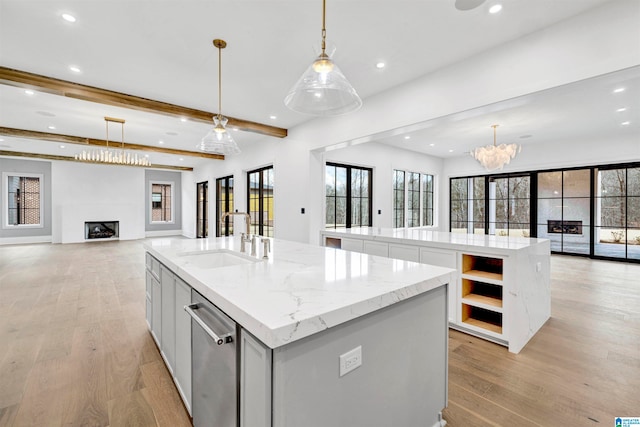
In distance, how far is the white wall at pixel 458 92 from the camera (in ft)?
7.23

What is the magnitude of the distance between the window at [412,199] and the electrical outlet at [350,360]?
640 cm

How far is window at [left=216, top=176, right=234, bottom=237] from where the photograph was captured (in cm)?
869

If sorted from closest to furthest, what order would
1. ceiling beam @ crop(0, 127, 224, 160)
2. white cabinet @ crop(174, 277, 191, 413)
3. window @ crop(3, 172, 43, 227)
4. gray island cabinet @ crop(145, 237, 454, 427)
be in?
gray island cabinet @ crop(145, 237, 454, 427) → white cabinet @ crop(174, 277, 191, 413) → ceiling beam @ crop(0, 127, 224, 160) → window @ crop(3, 172, 43, 227)

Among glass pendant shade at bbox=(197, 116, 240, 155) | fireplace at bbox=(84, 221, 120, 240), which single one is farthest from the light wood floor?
fireplace at bbox=(84, 221, 120, 240)

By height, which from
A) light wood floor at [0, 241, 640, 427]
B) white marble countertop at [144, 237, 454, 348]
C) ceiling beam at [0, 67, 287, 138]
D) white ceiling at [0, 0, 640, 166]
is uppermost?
white ceiling at [0, 0, 640, 166]

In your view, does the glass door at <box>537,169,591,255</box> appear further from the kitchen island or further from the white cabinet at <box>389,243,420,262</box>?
the white cabinet at <box>389,243,420,262</box>

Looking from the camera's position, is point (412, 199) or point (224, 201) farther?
point (224, 201)

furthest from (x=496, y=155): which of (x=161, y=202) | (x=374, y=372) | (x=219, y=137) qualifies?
(x=161, y=202)

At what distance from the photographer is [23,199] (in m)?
9.09

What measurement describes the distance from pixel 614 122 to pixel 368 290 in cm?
692

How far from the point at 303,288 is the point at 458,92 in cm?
293

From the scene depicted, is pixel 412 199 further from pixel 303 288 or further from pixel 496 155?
pixel 303 288

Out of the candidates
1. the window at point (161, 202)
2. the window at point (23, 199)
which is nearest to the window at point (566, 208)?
the window at point (161, 202)

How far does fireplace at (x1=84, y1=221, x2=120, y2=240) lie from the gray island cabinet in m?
10.4
